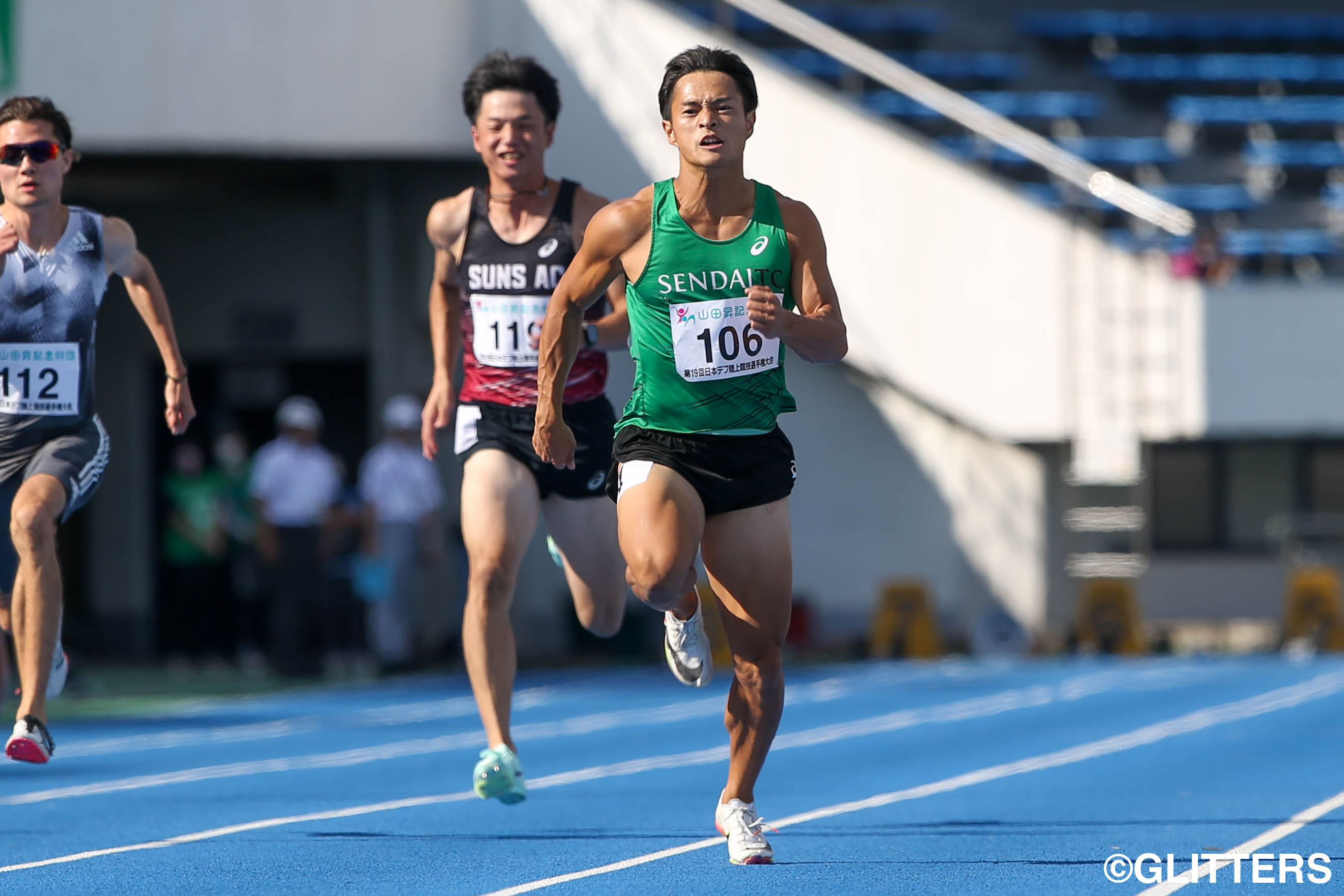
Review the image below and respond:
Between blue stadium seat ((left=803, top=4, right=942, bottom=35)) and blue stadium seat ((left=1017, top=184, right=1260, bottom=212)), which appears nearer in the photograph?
blue stadium seat ((left=1017, top=184, right=1260, bottom=212))

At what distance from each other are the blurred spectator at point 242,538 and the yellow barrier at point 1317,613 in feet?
30.5

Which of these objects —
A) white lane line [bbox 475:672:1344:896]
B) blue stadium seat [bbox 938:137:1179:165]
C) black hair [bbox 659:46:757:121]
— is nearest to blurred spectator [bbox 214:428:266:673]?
white lane line [bbox 475:672:1344:896]

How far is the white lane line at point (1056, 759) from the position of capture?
5.63 metres

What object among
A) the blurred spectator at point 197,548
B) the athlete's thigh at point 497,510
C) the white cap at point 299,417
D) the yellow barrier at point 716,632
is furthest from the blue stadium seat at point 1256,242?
the athlete's thigh at point 497,510

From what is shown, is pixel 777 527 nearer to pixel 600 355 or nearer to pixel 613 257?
pixel 613 257

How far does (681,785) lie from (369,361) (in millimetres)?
11319

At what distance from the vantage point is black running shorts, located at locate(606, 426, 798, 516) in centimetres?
540

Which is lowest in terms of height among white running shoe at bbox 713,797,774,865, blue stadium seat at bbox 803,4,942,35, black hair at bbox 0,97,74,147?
white running shoe at bbox 713,797,774,865

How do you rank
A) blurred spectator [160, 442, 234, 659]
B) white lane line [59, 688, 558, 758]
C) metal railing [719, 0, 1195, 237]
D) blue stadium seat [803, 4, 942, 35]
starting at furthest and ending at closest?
blue stadium seat [803, 4, 942, 35] < metal railing [719, 0, 1195, 237] < blurred spectator [160, 442, 234, 659] < white lane line [59, 688, 558, 758]

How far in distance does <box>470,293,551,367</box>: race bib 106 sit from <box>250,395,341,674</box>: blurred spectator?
26.1ft

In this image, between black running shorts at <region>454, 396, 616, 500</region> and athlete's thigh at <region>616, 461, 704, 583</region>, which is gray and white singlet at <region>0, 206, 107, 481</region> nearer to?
black running shorts at <region>454, 396, 616, 500</region>

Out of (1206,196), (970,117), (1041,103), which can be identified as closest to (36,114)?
(970,117)

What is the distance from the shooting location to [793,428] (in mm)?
18203

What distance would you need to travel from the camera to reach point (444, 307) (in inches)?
271
